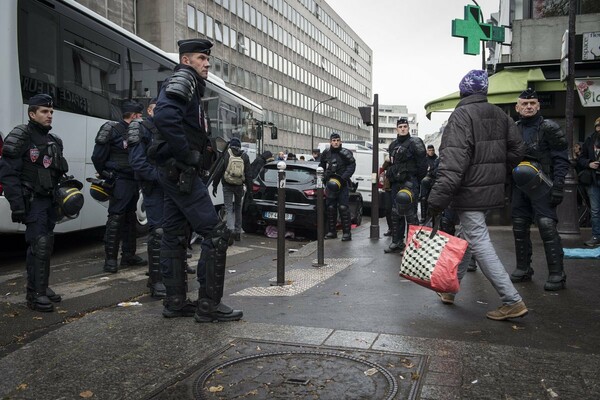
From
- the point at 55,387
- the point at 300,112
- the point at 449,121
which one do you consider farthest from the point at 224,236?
the point at 300,112

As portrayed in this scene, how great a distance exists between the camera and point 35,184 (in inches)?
212

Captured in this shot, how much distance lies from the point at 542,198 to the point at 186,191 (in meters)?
3.67

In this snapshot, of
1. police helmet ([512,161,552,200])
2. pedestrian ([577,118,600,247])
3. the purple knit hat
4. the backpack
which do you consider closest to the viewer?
the purple knit hat

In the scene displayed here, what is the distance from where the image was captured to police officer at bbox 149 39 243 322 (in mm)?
4535

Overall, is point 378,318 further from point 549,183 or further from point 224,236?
→ point 549,183

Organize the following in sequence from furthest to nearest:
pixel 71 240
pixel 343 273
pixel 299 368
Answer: pixel 71 240, pixel 343 273, pixel 299 368

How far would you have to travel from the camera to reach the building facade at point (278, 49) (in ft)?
156

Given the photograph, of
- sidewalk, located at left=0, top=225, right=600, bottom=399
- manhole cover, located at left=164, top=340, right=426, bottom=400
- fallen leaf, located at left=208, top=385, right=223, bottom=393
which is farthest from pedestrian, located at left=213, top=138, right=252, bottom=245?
fallen leaf, located at left=208, top=385, right=223, bottom=393

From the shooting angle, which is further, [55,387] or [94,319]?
[94,319]

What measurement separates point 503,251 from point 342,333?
16.9 feet

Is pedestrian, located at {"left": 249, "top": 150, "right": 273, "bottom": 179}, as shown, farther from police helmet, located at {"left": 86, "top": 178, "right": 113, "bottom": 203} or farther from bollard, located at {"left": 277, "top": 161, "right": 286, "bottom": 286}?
bollard, located at {"left": 277, "top": 161, "right": 286, "bottom": 286}

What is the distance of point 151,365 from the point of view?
3.75m

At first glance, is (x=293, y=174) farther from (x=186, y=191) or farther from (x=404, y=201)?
(x=186, y=191)

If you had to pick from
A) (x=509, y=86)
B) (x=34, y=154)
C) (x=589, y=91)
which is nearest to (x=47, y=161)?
(x=34, y=154)
